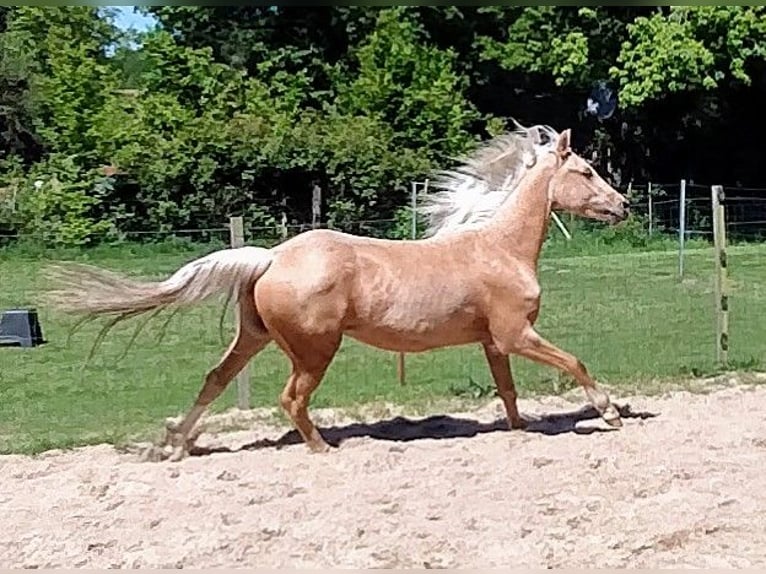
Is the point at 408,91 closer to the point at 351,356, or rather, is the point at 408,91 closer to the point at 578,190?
the point at 351,356

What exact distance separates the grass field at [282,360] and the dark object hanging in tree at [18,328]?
0.16 meters

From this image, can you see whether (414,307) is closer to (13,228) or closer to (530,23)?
(13,228)

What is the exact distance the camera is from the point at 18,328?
11891 mm

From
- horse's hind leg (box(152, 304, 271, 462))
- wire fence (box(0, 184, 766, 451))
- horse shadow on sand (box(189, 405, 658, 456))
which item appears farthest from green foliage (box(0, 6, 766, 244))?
horse's hind leg (box(152, 304, 271, 462))

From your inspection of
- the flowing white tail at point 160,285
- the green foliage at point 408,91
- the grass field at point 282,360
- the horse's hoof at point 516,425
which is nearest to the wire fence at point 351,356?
the grass field at point 282,360

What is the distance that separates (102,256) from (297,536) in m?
12.0

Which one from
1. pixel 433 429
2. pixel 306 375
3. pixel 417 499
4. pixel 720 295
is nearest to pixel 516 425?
pixel 433 429

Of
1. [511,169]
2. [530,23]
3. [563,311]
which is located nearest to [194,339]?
[563,311]

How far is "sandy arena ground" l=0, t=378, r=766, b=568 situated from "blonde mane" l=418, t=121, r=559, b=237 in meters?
1.37

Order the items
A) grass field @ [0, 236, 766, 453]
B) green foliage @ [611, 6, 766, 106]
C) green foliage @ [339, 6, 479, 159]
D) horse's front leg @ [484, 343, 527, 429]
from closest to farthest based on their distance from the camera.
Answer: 1. horse's front leg @ [484, 343, 527, 429]
2. grass field @ [0, 236, 766, 453]
3. green foliage @ [611, 6, 766, 106]
4. green foliage @ [339, 6, 479, 159]

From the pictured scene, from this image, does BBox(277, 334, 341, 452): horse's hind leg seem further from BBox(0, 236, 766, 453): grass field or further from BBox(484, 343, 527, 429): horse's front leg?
BBox(484, 343, 527, 429): horse's front leg

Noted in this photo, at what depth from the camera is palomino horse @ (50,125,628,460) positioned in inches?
259

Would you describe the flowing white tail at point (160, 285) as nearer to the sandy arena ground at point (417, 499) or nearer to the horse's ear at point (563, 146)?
the sandy arena ground at point (417, 499)

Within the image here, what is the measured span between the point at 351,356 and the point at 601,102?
2331 centimetres
